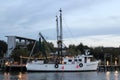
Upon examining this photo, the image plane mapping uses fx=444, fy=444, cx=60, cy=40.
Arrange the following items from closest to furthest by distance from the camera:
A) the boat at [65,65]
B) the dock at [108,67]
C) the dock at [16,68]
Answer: the boat at [65,65]
the dock at [16,68]
the dock at [108,67]

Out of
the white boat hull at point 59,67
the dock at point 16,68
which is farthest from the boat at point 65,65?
the dock at point 16,68

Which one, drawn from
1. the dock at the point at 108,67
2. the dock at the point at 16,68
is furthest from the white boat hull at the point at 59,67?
the dock at the point at 108,67

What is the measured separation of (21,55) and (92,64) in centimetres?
3863

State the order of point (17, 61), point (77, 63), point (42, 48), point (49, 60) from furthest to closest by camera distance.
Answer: point (17, 61) → point (42, 48) → point (49, 60) → point (77, 63)

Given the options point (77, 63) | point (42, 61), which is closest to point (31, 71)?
point (42, 61)

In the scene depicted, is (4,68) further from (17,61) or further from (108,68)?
(108,68)

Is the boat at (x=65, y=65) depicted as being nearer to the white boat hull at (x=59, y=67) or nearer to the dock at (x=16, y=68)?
the white boat hull at (x=59, y=67)

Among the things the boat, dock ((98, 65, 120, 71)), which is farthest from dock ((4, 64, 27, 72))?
dock ((98, 65, 120, 71))

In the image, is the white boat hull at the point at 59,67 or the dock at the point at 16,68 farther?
the dock at the point at 16,68

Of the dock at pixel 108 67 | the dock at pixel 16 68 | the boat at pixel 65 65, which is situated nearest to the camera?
the boat at pixel 65 65

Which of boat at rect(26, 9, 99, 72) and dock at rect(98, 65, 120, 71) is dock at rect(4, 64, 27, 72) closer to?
boat at rect(26, 9, 99, 72)

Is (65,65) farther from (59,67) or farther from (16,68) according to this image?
(16,68)

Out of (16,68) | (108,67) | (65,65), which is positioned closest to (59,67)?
(65,65)

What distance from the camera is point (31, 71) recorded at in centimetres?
14962
